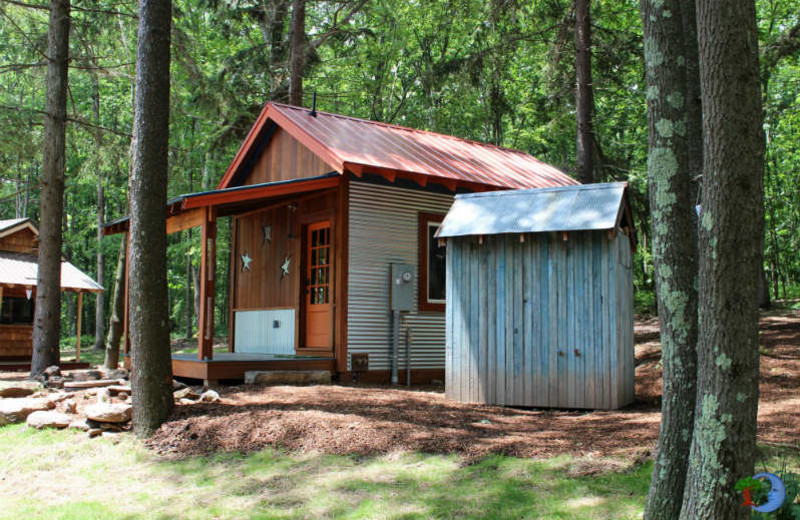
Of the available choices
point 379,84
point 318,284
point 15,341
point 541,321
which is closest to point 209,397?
point 318,284

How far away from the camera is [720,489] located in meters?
3.21

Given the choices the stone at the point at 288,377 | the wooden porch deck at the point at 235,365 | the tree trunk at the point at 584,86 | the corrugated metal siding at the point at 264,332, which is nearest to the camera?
the wooden porch deck at the point at 235,365

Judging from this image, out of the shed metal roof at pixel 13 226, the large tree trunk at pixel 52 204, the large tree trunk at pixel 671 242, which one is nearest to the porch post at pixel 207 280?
the large tree trunk at pixel 52 204

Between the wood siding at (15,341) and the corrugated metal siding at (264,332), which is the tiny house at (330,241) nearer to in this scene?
the corrugated metal siding at (264,332)

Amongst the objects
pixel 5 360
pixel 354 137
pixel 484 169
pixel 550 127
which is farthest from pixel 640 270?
pixel 5 360

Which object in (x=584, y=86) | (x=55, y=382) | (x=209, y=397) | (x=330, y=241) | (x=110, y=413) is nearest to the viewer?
(x=110, y=413)

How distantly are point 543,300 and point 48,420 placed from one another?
5857 millimetres

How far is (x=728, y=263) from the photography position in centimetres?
319

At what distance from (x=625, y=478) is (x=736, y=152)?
2608mm

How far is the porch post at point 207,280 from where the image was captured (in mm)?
9750

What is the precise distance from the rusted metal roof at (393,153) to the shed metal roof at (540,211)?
180cm

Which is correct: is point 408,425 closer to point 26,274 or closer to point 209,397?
point 209,397

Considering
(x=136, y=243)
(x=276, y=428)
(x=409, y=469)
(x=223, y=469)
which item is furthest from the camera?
(x=136, y=243)

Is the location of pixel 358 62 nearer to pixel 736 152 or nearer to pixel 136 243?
pixel 136 243
